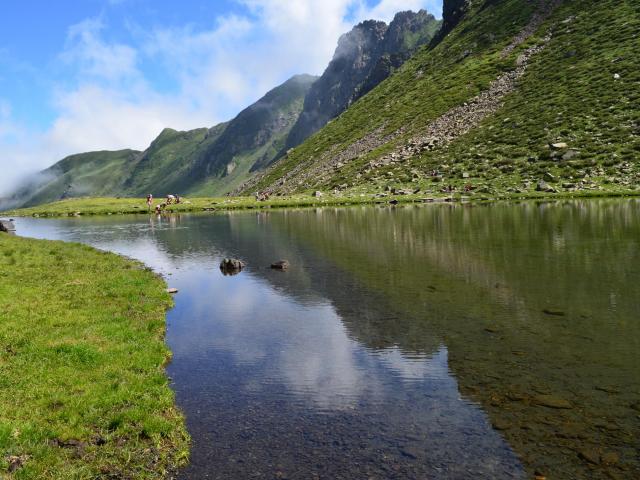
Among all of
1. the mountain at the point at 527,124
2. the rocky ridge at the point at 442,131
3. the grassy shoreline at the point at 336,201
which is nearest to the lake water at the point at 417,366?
the grassy shoreline at the point at 336,201

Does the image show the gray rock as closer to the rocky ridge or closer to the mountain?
the mountain

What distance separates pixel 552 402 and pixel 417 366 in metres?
4.59

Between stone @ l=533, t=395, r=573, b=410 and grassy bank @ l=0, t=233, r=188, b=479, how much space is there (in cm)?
970

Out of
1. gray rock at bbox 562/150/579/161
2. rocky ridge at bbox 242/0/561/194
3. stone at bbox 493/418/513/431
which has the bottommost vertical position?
stone at bbox 493/418/513/431

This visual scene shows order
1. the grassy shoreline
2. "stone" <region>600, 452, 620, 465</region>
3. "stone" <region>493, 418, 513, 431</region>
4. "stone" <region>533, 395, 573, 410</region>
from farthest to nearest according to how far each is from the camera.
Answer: the grassy shoreline
"stone" <region>533, 395, 573, 410</region>
"stone" <region>493, 418, 513, 431</region>
"stone" <region>600, 452, 620, 465</region>

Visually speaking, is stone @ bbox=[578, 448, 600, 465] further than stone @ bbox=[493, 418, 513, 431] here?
No

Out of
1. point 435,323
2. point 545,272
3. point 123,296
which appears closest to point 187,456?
point 435,323

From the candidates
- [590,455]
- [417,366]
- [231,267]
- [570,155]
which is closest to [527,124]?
[570,155]

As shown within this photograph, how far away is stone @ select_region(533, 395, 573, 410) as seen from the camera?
43.1 ft

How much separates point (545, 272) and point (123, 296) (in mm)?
25496

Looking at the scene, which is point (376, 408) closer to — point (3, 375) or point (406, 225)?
point (3, 375)

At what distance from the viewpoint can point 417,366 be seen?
16.8 meters

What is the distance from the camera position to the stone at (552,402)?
A: 43.1 feet

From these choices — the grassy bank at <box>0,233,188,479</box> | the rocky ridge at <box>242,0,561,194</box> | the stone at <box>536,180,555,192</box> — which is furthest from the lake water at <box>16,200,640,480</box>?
the rocky ridge at <box>242,0,561,194</box>
